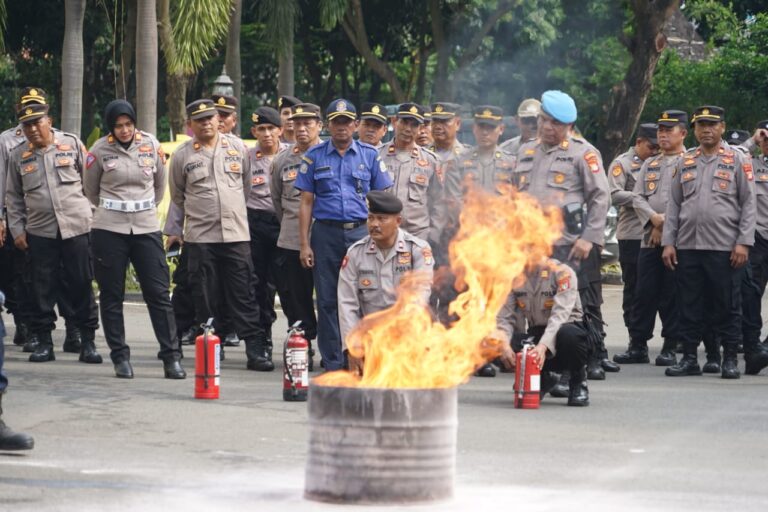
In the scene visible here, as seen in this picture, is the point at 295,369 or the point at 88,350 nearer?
the point at 295,369

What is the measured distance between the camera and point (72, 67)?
22.6 meters

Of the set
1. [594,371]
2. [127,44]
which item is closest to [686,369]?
[594,371]

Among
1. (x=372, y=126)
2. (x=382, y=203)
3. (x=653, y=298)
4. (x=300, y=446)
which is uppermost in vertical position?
(x=372, y=126)

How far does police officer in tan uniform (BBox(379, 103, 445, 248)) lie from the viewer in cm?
1330

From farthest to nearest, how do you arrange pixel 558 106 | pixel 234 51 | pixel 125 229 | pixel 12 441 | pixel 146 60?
pixel 234 51 → pixel 146 60 → pixel 125 229 → pixel 558 106 → pixel 12 441

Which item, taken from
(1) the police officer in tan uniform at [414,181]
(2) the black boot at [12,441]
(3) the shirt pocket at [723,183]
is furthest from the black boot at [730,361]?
(2) the black boot at [12,441]

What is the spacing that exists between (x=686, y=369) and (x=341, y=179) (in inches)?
131

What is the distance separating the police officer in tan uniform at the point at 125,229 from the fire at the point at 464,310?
2.54 metres

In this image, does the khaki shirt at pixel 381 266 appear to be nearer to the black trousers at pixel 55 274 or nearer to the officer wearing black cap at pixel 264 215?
the officer wearing black cap at pixel 264 215

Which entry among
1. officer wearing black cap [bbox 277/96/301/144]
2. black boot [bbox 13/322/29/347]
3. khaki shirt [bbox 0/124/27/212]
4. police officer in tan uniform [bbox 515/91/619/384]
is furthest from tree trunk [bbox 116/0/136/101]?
police officer in tan uniform [bbox 515/91/619/384]

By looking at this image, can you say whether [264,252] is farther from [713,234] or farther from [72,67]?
[72,67]

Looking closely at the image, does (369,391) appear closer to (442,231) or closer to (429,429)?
(429,429)

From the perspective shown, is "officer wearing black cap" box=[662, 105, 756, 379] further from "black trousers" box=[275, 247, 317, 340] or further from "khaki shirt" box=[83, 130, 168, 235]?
"khaki shirt" box=[83, 130, 168, 235]

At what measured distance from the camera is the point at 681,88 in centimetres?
3609
